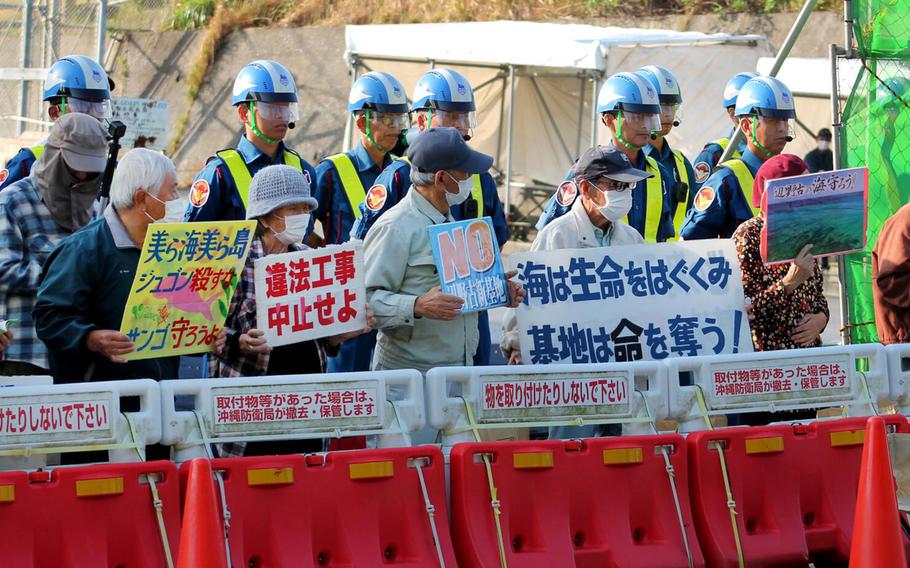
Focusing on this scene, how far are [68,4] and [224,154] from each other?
483 inches

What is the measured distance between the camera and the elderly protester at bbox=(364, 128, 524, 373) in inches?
279

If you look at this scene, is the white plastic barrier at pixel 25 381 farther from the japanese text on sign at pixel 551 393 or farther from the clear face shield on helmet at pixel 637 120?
the clear face shield on helmet at pixel 637 120

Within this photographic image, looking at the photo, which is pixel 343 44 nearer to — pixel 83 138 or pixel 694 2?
pixel 694 2

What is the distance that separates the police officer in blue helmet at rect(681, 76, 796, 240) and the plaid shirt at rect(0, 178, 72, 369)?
12.4 feet

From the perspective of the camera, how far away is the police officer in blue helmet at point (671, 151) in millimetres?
10211

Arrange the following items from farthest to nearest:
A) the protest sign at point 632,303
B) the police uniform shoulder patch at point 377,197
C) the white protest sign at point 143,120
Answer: the white protest sign at point 143,120, the police uniform shoulder patch at point 377,197, the protest sign at point 632,303

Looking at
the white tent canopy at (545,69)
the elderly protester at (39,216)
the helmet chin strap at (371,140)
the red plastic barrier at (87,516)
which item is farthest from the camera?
the white tent canopy at (545,69)

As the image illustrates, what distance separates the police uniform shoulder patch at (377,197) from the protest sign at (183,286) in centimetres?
227

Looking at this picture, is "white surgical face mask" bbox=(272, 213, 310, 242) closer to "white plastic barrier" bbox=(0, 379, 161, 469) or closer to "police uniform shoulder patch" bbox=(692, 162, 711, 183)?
"white plastic barrier" bbox=(0, 379, 161, 469)

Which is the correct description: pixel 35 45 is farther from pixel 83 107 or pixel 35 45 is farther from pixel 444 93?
pixel 444 93

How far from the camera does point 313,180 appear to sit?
9.38 m

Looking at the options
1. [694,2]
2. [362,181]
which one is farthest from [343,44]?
[362,181]

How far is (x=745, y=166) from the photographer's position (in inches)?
386

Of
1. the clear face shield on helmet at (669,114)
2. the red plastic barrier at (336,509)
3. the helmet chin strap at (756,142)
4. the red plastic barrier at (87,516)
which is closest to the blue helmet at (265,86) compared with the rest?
the clear face shield on helmet at (669,114)
